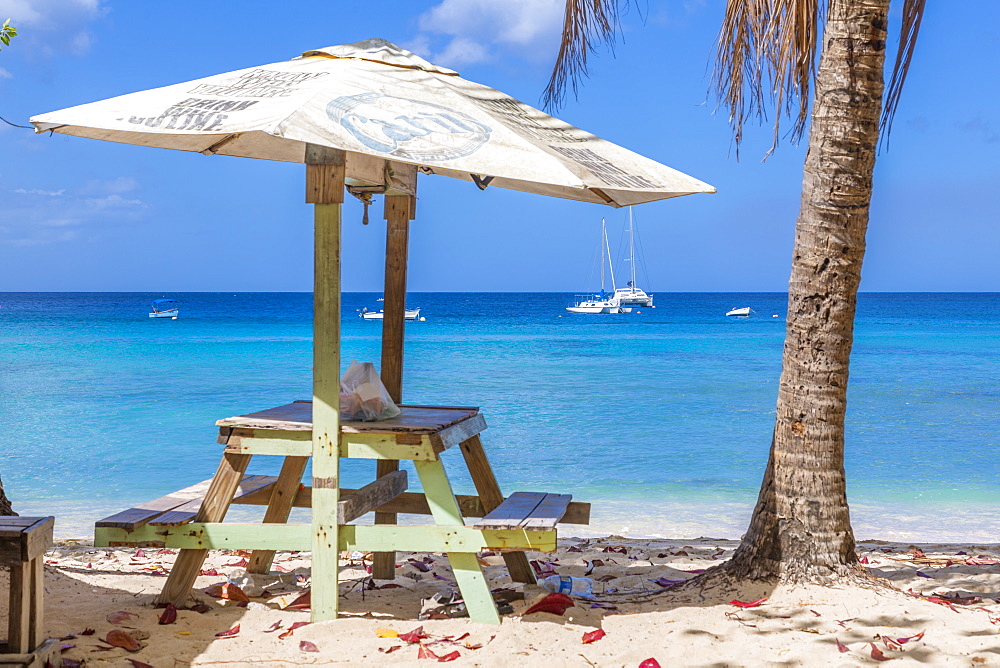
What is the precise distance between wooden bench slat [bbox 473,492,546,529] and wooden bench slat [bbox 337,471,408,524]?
547 mm

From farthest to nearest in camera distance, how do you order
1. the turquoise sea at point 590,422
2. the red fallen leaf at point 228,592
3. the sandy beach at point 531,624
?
the turquoise sea at point 590,422
the red fallen leaf at point 228,592
the sandy beach at point 531,624

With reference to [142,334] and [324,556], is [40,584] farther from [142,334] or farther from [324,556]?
[142,334]

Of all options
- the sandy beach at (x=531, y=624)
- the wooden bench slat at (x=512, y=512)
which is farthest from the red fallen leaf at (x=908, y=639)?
the wooden bench slat at (x=512, y=512)

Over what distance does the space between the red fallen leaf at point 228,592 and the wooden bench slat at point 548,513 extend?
1523 millimetres

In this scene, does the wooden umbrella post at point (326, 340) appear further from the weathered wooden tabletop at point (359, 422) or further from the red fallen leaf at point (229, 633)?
the red fallen leaf at point (229, 633)

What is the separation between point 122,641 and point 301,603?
2.73ft

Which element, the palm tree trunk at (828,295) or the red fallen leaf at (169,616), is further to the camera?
the palm tree trunk at (828,295)

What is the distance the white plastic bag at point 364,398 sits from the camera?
372 cm

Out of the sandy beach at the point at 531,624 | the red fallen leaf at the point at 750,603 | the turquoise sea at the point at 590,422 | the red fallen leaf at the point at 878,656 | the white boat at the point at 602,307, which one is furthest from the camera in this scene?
the white boat at the point at 602,307

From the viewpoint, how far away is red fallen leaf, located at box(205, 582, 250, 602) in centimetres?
393

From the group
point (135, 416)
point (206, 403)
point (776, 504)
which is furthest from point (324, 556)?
point (206, 403)

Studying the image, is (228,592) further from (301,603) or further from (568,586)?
(568,586)

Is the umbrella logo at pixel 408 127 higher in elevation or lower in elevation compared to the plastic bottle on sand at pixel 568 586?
higher

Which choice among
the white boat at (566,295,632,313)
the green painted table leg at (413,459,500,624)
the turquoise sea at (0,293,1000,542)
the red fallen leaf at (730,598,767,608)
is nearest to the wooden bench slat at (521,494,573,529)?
the green painted table leg at (413,459,500,624)
